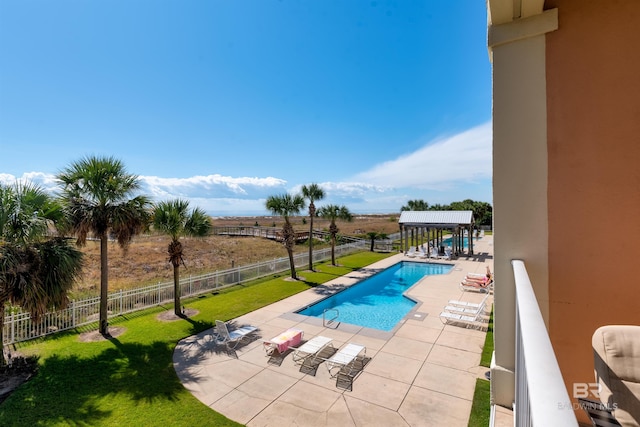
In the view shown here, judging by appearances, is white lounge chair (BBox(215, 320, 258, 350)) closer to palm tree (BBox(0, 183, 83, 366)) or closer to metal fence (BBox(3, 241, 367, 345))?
palm tree (BBox(0, 183, 83, 366))

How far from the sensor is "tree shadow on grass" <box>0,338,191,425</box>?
18.6ft

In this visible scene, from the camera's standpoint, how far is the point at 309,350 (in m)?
7.87

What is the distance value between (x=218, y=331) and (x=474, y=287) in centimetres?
1217

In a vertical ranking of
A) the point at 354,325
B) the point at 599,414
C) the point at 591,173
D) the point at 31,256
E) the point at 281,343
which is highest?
the point at 591,173

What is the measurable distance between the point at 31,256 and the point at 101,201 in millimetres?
2633

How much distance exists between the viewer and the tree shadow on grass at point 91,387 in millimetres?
5656

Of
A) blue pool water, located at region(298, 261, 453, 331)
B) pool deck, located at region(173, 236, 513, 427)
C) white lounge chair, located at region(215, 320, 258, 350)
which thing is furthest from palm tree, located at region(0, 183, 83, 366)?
blue pool water, located at region(298, 261, 453, 331)

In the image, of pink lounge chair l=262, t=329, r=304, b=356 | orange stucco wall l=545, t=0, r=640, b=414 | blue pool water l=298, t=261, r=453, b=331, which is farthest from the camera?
blue pool water l=298, t=261, r=453, b=331

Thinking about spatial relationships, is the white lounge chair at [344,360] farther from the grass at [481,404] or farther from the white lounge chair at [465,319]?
the white lounge chair at [465,319]

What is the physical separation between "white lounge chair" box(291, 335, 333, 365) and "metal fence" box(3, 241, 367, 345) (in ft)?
21.2

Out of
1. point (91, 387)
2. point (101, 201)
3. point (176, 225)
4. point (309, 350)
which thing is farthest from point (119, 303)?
point (309, 350)

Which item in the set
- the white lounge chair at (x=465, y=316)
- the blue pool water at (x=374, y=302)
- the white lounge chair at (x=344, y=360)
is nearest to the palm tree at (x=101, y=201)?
the blue pool water at (x=374, y=302)

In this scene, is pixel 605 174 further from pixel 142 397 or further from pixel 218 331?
pixel 218 331

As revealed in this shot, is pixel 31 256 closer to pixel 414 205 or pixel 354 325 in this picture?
pixel 354 325
